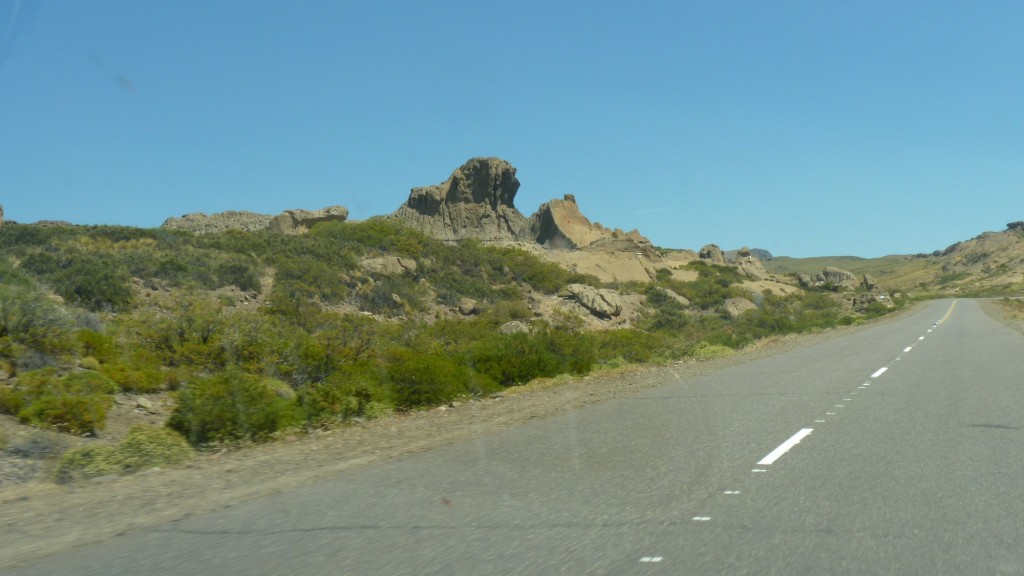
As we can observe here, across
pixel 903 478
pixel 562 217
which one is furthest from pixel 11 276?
pixel 562 217

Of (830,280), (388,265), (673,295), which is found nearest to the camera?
(388,265)

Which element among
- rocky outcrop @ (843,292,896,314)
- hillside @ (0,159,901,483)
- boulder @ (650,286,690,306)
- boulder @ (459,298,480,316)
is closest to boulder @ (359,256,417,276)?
hillside @ (0,159,901,483)

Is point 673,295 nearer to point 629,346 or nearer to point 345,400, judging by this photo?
point 629,346

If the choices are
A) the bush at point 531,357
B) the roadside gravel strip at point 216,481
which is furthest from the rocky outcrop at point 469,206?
the roadside gravel strip at point 216,481

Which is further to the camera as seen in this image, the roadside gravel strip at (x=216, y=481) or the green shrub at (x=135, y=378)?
the green shrub at (x=135, y=378)

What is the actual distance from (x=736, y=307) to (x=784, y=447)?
55049mm

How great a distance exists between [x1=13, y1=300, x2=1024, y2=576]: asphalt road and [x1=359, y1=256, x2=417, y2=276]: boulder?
37.9m

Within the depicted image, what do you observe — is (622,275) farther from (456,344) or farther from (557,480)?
(557,480)

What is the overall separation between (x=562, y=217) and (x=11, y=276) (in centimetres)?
6926

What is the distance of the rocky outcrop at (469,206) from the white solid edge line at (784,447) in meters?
73.0

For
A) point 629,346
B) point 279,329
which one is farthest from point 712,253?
point 279,329

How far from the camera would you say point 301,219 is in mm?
74375

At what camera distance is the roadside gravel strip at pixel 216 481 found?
6.83 m

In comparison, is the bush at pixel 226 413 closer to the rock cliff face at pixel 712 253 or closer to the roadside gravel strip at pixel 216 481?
the roadside gravel strip at pixel 216 481
